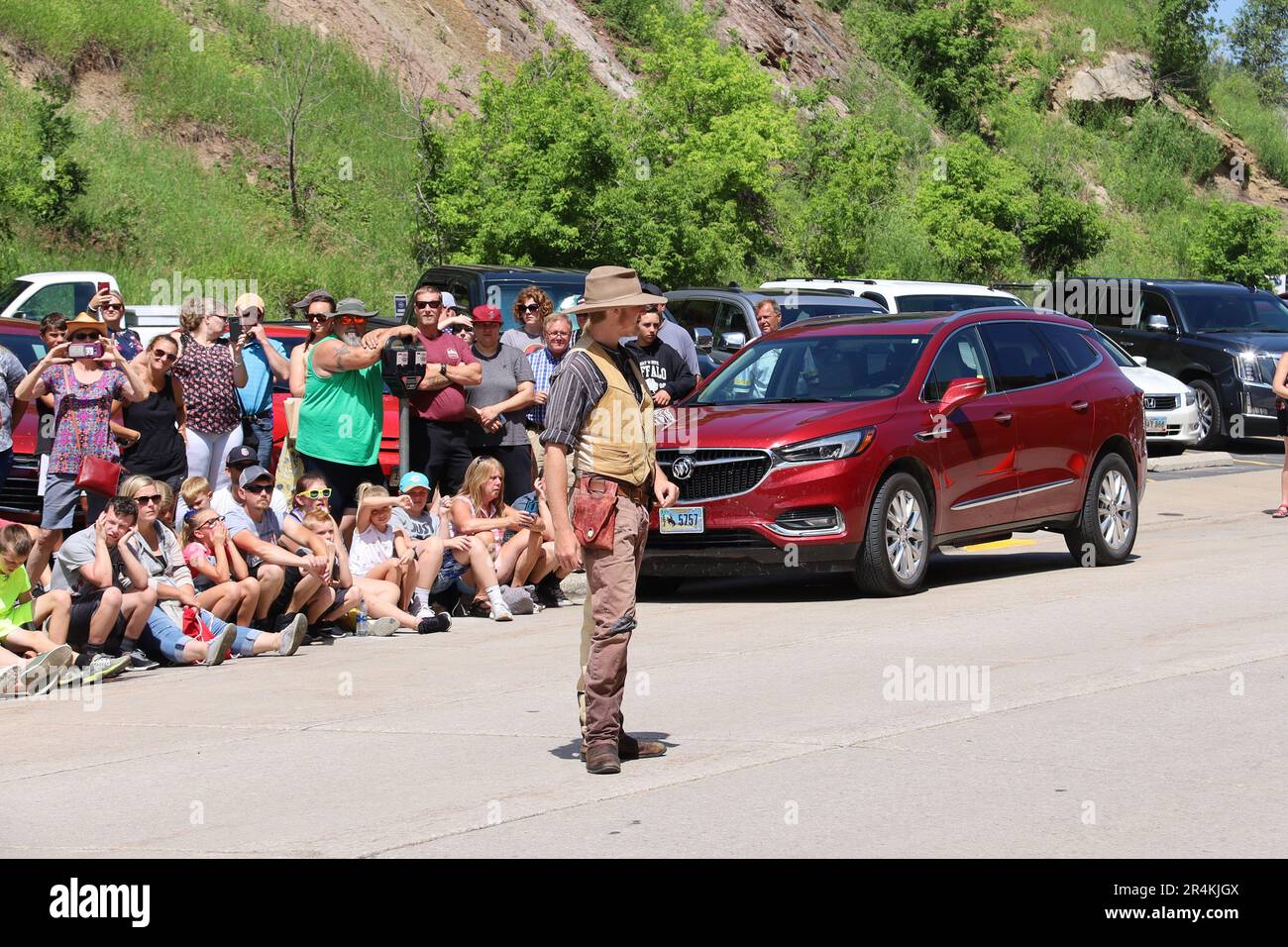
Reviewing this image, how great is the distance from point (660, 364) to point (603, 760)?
294 inches

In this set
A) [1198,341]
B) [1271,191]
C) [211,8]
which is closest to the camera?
[1198,341]

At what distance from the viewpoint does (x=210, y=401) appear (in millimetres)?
13094

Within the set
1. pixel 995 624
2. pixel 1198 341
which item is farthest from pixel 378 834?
pixel 1198 341

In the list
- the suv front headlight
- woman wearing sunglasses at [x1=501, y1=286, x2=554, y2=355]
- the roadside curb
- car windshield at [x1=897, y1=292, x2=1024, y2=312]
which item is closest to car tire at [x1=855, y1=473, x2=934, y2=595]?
→ the suv front headlight

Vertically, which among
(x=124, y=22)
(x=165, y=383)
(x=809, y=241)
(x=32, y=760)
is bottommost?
(x=32, y=760)

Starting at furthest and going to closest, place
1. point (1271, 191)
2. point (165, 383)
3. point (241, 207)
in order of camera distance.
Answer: point (1271, 191), point (241, 207), point (165, 383)

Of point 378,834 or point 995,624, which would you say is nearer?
point 378,834

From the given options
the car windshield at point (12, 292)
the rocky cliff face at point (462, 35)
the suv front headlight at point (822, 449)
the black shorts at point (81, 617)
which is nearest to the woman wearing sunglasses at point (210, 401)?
the black shorts at point (81, 617)

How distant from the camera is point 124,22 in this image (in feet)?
97.6

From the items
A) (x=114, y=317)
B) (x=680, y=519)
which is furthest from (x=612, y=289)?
(x=114, y=317)

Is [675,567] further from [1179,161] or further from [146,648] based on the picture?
[1179,161]

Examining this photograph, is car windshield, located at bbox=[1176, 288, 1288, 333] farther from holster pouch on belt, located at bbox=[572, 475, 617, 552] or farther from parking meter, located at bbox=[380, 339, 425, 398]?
holster pouch on belt, located at bbox=[572, 475, 617, 552]

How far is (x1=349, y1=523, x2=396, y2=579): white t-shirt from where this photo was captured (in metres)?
11.9

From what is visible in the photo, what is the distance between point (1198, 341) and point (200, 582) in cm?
1775
